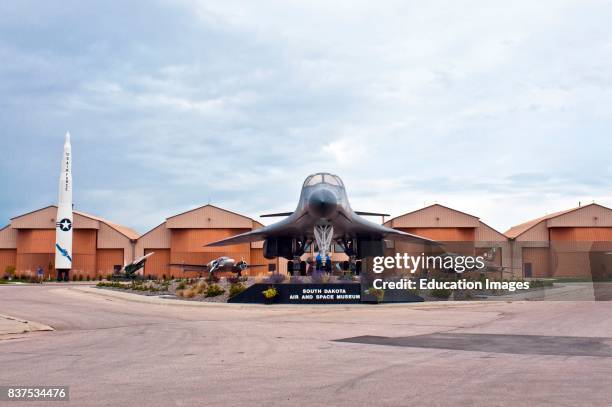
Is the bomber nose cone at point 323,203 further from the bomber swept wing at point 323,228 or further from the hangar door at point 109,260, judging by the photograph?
the hangar door at point 109,260

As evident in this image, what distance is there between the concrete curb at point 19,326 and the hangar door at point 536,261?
43296 mm

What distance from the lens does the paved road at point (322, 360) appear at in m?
6.02

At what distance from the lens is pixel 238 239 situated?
33.2 metres

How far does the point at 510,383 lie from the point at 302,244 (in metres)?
24.4

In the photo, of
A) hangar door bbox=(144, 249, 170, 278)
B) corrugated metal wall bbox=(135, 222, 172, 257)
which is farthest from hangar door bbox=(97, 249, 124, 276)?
hangar door bbox=(144, 249, 170, 278)

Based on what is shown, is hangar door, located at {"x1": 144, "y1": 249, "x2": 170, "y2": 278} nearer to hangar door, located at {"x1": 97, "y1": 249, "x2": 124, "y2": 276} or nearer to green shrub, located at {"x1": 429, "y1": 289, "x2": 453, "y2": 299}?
hangar door, located at {"x1": 97, "y1": 249, "x2": 124, "y2": 276}

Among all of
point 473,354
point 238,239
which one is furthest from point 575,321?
point 238,239

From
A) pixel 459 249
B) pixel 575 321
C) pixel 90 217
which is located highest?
pixel 90 217

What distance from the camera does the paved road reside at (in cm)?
602

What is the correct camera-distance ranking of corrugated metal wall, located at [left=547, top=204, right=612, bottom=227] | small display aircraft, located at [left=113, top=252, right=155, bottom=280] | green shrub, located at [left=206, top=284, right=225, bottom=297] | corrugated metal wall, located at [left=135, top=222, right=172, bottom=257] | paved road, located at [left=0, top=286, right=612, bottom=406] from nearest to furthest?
paved road, located at [left=0, top=286, right=612, bottom=406], green shrub, located at [left=206, top=284, right=225, bottom=297], small display aircraft, located at [left=113, top=252, right=155, bottom=280], corrugated metal wall, located at [left=547, top=204, right=612, bottom=227], corrugated metal wall, located at [left=135, top=222, right=172, bottom=257]

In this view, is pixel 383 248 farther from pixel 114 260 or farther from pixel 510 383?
pixel 114 260

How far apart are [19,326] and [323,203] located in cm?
1212

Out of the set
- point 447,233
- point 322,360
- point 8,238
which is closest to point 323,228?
point 322,360

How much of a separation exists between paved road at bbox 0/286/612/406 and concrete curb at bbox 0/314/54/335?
40 centimetres
